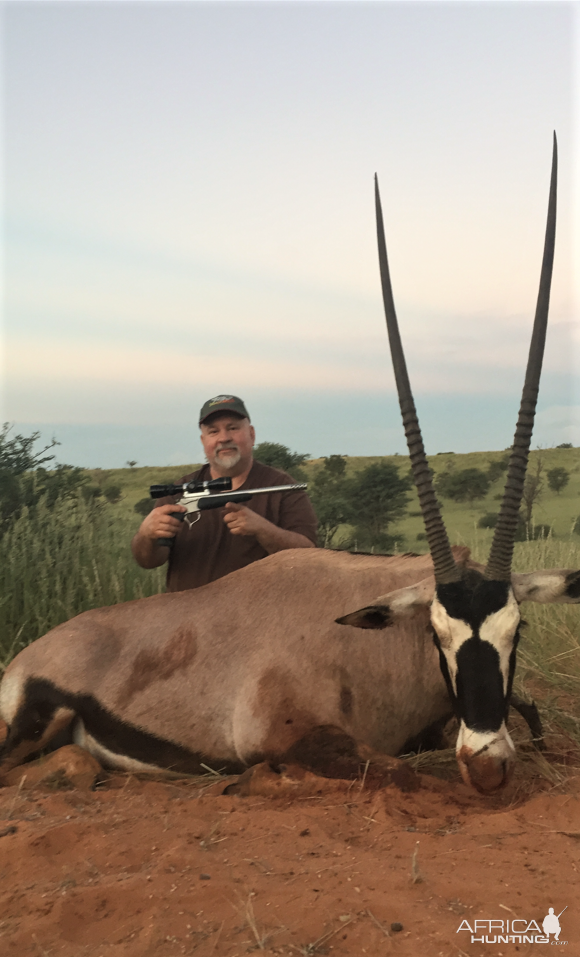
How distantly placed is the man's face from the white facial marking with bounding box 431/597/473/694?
3.06 m

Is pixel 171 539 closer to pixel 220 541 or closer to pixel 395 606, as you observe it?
pixel 220 541

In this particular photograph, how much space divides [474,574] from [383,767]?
41.1 inches

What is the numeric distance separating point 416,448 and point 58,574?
444 cm

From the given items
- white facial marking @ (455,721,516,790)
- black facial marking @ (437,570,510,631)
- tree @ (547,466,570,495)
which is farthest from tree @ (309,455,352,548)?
tree @ (547,466,570,495)

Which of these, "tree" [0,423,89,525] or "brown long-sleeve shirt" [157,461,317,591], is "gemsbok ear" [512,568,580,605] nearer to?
"brown long-sleeve shirt" [157,461,317,591]

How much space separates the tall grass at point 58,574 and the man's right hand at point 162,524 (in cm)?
164

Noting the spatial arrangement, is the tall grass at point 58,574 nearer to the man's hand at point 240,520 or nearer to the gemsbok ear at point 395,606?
the man's hand at point 240,520

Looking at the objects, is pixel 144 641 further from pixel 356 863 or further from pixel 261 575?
pixel 356 863

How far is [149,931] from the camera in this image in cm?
250

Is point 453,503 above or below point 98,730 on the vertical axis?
below

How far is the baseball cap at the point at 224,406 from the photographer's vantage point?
6.52m

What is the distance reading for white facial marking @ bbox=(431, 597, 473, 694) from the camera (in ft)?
12.0

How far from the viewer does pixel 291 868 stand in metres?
2.96

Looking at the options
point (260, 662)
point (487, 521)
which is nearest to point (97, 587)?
point (260, 662)
